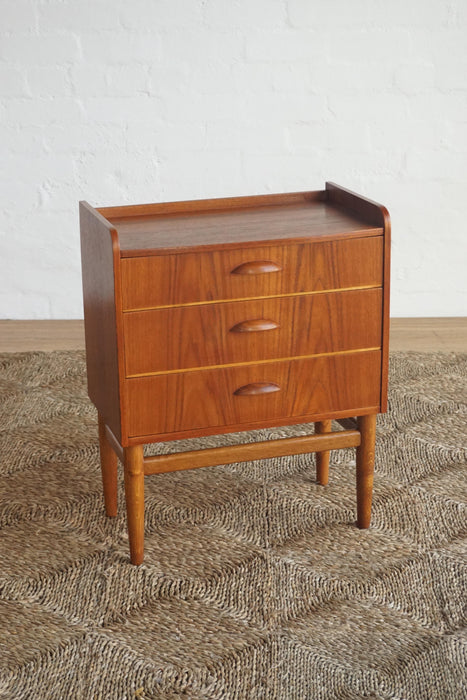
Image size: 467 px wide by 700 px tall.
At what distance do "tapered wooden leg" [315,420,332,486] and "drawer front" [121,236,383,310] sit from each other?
45 centimetres

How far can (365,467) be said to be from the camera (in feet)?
6.15

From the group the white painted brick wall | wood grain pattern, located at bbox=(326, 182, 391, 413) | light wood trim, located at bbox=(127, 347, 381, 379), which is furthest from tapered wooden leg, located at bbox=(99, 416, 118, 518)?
A: the white painted brick wall

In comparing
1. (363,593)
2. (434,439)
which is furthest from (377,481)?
(363,593)

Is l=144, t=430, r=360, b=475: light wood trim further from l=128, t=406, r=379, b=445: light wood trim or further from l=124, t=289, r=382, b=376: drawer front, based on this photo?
l=124, t=289, r=382, b=376: drawer front

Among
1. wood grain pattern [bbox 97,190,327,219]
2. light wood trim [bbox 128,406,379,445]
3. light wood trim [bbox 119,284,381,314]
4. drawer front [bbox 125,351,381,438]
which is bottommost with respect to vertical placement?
light wood trim [bbox 128,406,379,445]

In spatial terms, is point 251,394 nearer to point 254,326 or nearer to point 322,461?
point 254,326

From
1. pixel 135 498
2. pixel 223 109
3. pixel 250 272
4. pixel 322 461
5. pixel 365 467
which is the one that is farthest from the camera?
pixel 223 109

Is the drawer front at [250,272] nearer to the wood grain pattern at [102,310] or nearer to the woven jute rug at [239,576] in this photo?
the wood grain pattern at [102,310]

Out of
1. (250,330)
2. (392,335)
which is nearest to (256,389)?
(250,330)

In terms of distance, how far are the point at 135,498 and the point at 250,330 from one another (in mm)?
393

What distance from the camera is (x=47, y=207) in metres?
3.17

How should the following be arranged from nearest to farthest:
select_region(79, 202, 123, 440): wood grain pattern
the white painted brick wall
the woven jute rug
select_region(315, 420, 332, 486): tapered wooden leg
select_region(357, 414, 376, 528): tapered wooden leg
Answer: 1. the woven jute rug
2. select_region(79, 202, 123, 440): wood grain pattern
3. select_region(357, 414, 376, 528): tapered wooden leg
4. select_region(315, 420, 332, 486): tapered wooden leg
5. the white painted brick wall

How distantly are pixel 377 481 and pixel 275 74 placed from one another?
5.07 feet

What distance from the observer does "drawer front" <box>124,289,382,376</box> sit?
1.63 m
